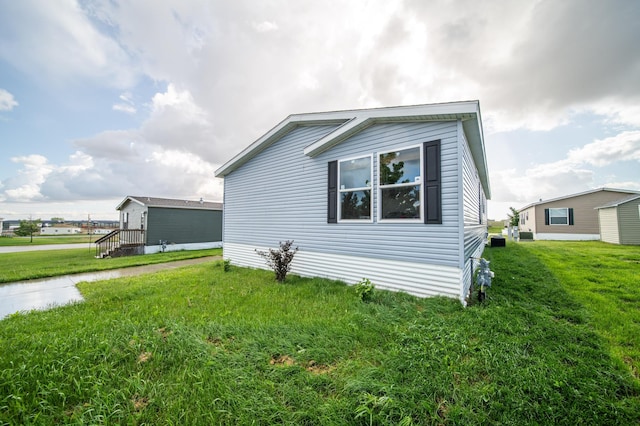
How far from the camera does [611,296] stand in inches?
188

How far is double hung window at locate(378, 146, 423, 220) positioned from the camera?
4957mm

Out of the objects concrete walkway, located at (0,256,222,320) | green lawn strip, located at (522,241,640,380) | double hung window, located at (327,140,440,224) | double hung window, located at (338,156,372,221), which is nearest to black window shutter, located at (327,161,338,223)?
double hung window, located at (327,140,440,224)

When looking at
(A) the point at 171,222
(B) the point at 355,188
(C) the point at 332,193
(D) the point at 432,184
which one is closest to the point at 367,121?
(B) the point at 355,188

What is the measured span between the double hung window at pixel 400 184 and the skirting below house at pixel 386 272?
1070 mm

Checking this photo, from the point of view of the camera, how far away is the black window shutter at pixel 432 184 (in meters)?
4.62

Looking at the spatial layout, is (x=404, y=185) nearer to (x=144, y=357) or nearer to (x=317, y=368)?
(x=317, y=368)

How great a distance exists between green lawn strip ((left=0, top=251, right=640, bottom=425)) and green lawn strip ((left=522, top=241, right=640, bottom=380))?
0.22 meters

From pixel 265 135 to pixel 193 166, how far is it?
53.0ft

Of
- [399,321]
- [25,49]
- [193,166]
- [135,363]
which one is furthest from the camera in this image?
[193,166]

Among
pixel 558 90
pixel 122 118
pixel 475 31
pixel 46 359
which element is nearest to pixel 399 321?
pixel 46 359

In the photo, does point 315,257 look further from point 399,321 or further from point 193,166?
point 193,166

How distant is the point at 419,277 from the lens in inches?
190

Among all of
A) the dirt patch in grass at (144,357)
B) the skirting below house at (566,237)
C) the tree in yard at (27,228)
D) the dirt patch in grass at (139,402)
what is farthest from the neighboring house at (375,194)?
the tree in yard at (27,228)

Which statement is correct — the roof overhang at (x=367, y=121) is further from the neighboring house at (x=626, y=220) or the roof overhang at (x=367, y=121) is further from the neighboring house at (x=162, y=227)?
the neighboring house at (x=626, y=220)
